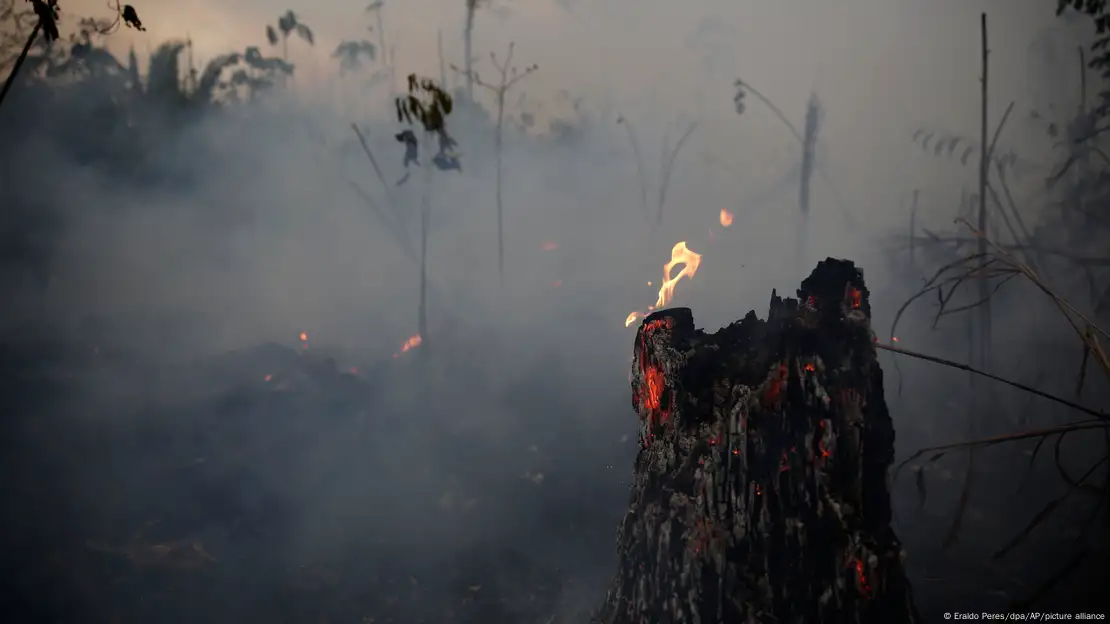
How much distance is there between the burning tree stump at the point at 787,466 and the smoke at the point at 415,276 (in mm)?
2696

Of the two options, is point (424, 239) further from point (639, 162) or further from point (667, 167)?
point (667, 167)

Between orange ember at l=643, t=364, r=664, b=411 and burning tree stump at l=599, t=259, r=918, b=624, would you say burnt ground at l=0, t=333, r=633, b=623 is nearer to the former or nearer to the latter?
burning tree stump at l=599, t=259, r=918, b=624

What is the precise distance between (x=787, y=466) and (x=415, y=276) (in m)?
6.42

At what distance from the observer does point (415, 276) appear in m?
8.31

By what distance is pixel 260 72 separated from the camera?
6.93m

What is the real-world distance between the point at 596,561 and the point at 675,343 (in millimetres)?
Result: 3368

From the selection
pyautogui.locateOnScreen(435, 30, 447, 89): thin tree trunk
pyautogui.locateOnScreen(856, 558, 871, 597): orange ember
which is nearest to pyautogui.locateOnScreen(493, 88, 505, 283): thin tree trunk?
pyautogui.locateOnScreen(435, 30, 447, 89): thin tree trunk

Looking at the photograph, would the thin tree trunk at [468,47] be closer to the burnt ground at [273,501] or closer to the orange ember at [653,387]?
the burnt ground at [273,501]

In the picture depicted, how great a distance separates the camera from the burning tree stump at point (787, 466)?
2637mm

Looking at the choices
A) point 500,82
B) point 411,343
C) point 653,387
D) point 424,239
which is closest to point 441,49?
point 500,82

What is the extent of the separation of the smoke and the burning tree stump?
8.84ft

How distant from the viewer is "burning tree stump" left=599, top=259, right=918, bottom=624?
2637 millimetres

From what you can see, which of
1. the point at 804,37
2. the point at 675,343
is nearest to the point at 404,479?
the point at 675,343

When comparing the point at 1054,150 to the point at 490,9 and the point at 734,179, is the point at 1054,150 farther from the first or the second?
the point at 490,9
